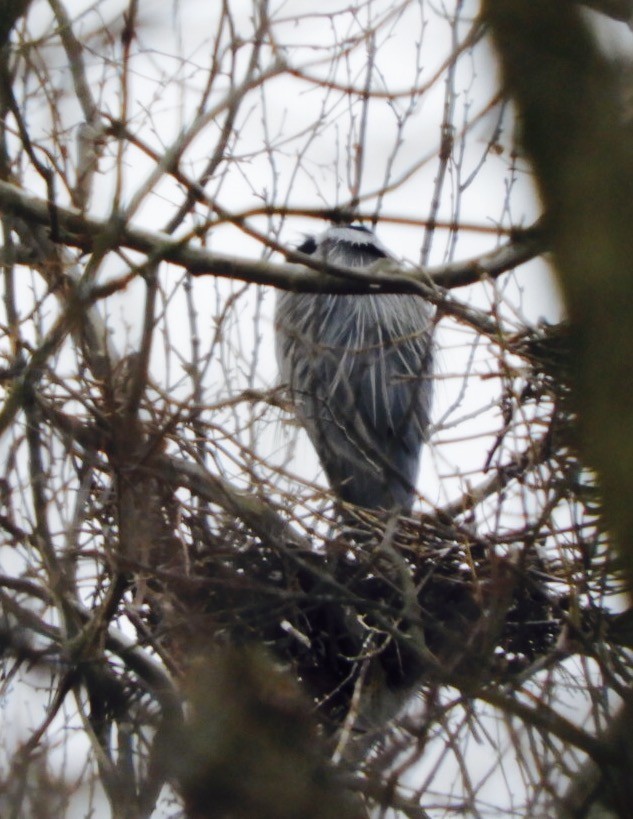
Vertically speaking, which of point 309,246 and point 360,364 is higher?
point 309,246

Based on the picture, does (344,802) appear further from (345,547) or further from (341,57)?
(341,57)

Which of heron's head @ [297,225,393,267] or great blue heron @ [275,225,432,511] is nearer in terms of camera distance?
great blue heron @ [275,225,432,511]

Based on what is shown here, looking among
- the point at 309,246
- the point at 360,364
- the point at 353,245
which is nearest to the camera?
the point at 360,364

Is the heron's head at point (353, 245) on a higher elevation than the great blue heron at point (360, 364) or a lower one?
higher

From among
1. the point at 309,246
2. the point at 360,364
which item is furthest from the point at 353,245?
the point at 360,364

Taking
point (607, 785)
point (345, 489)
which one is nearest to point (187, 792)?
point (607, 785)

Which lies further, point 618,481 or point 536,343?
point 536,343

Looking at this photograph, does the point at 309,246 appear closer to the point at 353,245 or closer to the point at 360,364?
the point at 353,245

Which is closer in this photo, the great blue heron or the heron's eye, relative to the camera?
the great blue heron

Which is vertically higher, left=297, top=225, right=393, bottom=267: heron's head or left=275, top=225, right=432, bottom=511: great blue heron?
left=297, top=225, right=393, bottom=267: heron's head

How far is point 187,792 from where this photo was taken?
166 centimetres

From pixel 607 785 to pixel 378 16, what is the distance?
2.59 meters

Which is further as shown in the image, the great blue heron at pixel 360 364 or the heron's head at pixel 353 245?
the heron's head at pixel 353 245

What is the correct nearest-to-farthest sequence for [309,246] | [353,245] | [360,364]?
[360,364]
[309,246]
[353,245]
